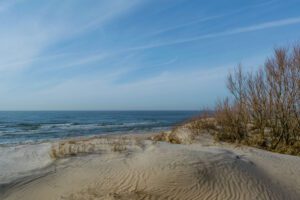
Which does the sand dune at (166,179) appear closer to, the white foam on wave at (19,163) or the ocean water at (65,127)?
the white foam on wave at (19,163)

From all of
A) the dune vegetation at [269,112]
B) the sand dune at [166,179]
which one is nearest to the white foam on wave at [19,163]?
the sand dune at [166,179]

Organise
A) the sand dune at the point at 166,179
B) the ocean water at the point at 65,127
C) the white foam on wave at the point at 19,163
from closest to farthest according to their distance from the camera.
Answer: the sand dune at the point at 166,179 < the white foam on wave at the point at 19,163 < the ocean water at the point at 65,127

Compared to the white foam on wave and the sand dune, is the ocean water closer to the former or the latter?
the white foam on wave

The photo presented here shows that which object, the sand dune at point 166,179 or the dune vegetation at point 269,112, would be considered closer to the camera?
the sand dune at point 166,179

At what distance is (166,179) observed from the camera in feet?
24.3

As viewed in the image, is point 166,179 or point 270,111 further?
point 270,111

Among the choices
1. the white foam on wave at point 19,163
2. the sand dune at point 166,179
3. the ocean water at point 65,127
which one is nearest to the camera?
the sand dune at point 166,179

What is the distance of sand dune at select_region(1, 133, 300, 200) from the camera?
7.06 m

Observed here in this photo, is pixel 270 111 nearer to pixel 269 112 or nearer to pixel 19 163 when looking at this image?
pixel 269 112

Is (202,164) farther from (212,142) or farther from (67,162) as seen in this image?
(212,142)

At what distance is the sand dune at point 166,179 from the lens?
23.2ft

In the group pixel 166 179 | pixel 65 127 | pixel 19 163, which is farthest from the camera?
pixel 65 127

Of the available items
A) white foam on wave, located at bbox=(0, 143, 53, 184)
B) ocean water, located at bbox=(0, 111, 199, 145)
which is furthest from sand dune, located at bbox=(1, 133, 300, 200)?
ocean water, located at bbox=(0, 111, 199, 145)

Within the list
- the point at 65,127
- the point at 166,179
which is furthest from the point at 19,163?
the point at 65,127
